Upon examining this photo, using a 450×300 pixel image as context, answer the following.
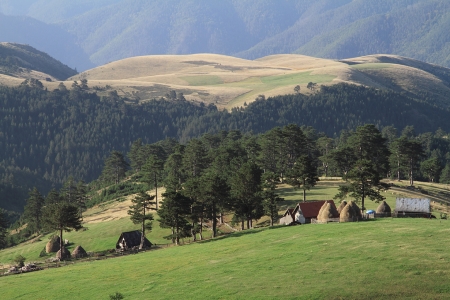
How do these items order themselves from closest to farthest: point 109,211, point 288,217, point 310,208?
point 310,208
point 288,217
point 109,211

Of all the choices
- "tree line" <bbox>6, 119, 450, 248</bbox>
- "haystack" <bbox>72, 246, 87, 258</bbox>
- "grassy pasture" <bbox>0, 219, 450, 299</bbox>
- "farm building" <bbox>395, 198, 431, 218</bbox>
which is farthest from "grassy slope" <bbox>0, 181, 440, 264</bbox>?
"grassy pasture" <bbox>0, 219, 450, 299</bbox>

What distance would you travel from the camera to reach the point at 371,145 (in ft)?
432

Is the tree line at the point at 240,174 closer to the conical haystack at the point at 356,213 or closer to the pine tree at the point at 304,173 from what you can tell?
the pine tree at the point at 304,173

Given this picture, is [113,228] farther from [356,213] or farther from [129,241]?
[356,213]

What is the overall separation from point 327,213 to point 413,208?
1319 cm

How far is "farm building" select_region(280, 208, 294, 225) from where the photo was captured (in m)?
90.6

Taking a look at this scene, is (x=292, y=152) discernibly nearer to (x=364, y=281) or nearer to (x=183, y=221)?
(x=183, y=221)

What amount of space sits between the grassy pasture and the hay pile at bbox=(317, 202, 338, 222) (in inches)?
261

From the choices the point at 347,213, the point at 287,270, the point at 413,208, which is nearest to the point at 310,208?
the point at 347,213

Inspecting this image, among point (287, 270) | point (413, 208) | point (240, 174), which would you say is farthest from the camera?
point (240, 174)

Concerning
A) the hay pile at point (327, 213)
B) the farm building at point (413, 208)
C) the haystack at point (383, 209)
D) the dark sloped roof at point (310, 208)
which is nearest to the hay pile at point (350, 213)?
the hay pile at point (327, 213)

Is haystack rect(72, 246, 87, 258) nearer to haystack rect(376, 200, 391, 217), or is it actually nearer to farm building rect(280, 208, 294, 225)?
farm building rect(280, 208, 294, 225)

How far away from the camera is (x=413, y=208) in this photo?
291 feet

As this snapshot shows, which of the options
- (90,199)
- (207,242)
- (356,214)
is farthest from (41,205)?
(356,214)
